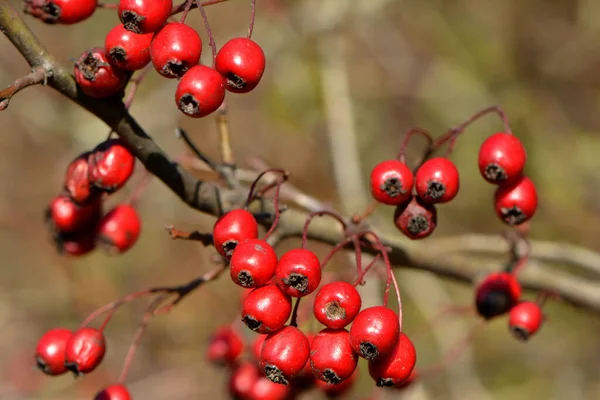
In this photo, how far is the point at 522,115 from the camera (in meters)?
5.65

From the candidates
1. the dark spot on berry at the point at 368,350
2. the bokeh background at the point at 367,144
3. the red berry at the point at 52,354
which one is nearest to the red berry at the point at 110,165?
the red berry at the point at 52,354

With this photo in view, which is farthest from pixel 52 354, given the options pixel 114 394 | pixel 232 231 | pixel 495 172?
pixel 495 172

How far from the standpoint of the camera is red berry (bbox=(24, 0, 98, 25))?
143 centimetres

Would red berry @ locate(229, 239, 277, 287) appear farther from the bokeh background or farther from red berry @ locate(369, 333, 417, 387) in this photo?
the bokeh background

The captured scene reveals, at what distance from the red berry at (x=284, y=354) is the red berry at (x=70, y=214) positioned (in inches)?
29.7

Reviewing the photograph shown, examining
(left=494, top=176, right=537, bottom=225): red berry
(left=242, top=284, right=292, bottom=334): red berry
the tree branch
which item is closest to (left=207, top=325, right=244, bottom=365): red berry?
the tree branch

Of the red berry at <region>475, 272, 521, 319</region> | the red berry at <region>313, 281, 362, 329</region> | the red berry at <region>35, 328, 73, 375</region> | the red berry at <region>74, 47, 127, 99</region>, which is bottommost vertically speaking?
the red berry at <region>475, 272, 521, 319</region>

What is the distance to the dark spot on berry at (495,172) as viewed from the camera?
65.7 inches

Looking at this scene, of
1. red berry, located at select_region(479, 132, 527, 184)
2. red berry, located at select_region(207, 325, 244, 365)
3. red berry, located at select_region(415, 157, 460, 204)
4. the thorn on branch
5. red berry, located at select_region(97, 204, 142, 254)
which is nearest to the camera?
the thorn on branch

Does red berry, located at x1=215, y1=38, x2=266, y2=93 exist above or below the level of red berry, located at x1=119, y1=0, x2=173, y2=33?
below

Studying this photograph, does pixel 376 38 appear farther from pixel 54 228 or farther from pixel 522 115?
pixel 54 228

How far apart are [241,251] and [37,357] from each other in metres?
0.88

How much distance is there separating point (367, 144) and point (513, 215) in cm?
394

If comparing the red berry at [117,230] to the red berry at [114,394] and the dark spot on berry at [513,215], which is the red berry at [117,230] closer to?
the red berry at [114,394]
